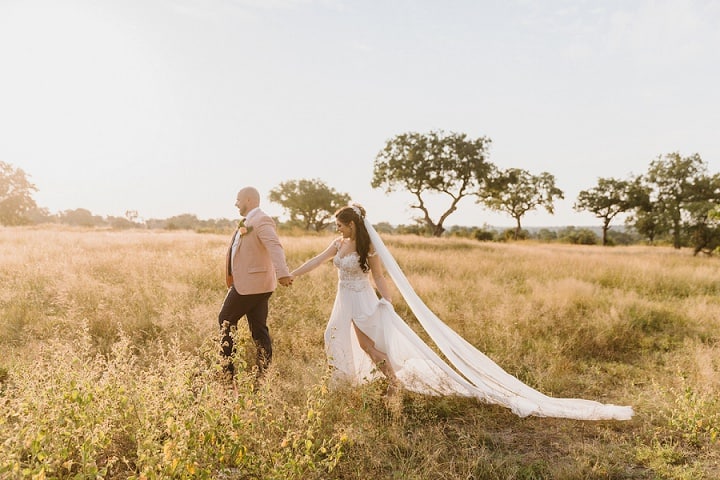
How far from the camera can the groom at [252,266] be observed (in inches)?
220

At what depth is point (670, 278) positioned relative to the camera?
13.4 metres

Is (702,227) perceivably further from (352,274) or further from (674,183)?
(352,274)

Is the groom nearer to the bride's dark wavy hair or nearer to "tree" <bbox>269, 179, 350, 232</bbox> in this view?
the bride's dark wavy hair

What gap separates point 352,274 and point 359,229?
0.57 m

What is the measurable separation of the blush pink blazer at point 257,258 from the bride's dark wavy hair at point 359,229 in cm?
86

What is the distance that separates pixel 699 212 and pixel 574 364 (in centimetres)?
3273

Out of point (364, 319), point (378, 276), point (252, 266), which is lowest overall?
point (364, 319)

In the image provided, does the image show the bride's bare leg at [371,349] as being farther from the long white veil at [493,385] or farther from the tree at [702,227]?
the tree at [702,227]

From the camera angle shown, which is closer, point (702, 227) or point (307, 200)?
point (702, 227)

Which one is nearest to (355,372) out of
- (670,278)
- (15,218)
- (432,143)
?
(670,278)

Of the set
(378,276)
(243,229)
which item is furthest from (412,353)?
(243,229)

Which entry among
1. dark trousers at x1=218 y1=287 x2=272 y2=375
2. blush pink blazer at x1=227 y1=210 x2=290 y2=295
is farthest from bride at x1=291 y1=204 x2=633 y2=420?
dark trousers at x1=218 y1=287 x2=272 y2=375

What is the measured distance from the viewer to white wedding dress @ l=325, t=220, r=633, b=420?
17.9ft

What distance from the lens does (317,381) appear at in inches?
215
